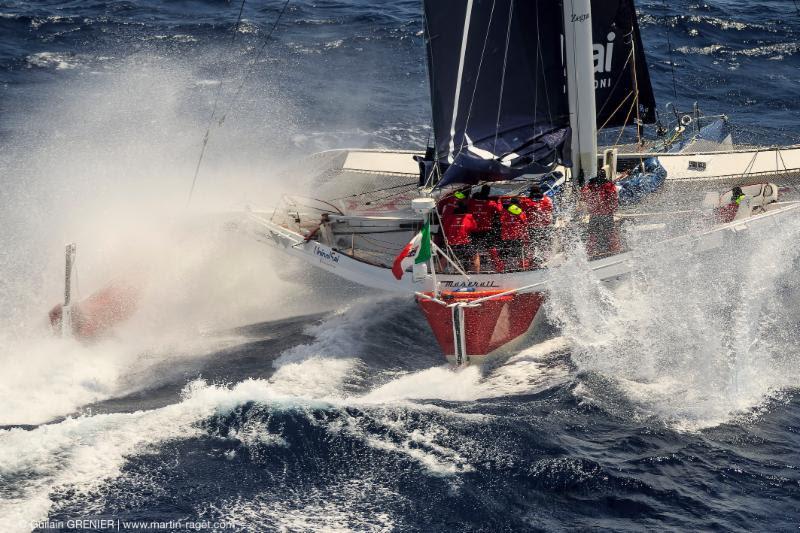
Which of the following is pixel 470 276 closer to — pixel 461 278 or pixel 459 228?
A: pixel 461 278

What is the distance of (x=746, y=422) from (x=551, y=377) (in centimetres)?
310

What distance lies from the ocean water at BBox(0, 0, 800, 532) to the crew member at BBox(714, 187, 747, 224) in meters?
0.69

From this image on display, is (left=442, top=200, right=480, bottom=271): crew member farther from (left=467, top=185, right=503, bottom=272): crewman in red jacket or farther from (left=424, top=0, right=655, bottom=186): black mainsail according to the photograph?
(left=424, top=0, right=655, bottom=186): black mainsail

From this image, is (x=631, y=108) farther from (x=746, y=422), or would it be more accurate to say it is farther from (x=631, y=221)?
(x=746, y=422)

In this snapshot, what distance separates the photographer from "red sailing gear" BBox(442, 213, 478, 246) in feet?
55.6

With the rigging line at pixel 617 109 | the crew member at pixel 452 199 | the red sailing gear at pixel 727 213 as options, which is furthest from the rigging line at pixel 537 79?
the rigging line at pixel 617 109

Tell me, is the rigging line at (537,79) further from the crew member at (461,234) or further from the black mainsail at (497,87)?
the crew member at (461,234)

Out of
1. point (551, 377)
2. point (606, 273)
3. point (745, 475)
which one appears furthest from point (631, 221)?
point (745, 475)

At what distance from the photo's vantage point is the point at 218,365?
54.5ft

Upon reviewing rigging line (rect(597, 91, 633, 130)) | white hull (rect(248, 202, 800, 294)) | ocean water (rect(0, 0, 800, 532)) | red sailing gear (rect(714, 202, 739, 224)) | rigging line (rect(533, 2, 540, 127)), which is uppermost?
rigging line (rect(533, 2, 540, 127))

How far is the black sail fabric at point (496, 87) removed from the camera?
17.1 metres

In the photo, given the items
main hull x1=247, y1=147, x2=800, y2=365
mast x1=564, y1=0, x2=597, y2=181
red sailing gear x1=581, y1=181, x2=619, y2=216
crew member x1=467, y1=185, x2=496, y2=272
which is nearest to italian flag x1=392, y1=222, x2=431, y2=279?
main hull x1=247, y1=147, x2=800, y2=365

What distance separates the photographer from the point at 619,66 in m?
20.5

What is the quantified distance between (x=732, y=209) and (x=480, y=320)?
216 inches
